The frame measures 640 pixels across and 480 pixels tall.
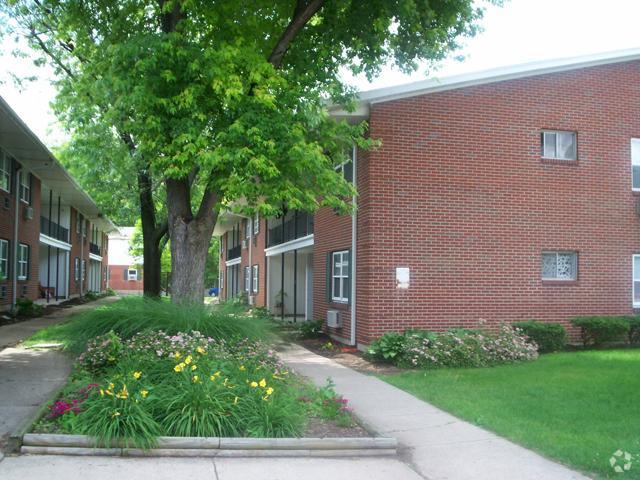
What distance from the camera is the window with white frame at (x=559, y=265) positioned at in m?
14.0

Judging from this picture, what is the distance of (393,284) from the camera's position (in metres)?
12.9

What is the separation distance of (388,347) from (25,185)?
721 inches

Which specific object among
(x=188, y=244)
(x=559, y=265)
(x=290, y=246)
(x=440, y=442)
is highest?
(x=290, y=246)

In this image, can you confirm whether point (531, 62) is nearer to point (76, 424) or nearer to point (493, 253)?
point (493, 253)

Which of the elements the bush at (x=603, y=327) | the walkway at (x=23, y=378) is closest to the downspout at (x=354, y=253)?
the bush at (x=603, y=327)

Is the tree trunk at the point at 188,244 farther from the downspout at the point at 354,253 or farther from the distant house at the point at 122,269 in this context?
the distant house at the point at 122,269

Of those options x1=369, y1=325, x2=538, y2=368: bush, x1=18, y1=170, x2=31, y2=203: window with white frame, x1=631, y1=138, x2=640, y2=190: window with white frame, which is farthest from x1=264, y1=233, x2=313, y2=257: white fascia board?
x1=18, y1=170, x2=31, y2=203: window with white frame

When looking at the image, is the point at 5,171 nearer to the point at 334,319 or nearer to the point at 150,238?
the point at 150,238

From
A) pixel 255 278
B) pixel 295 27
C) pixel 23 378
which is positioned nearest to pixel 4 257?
pixel 255 278

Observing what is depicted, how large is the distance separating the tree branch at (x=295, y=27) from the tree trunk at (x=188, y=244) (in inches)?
112

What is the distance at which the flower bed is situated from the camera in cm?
596

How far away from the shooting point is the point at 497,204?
44.5 feet

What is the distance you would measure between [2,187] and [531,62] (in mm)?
16619

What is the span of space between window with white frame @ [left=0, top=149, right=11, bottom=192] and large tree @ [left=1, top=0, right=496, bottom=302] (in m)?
7.87
